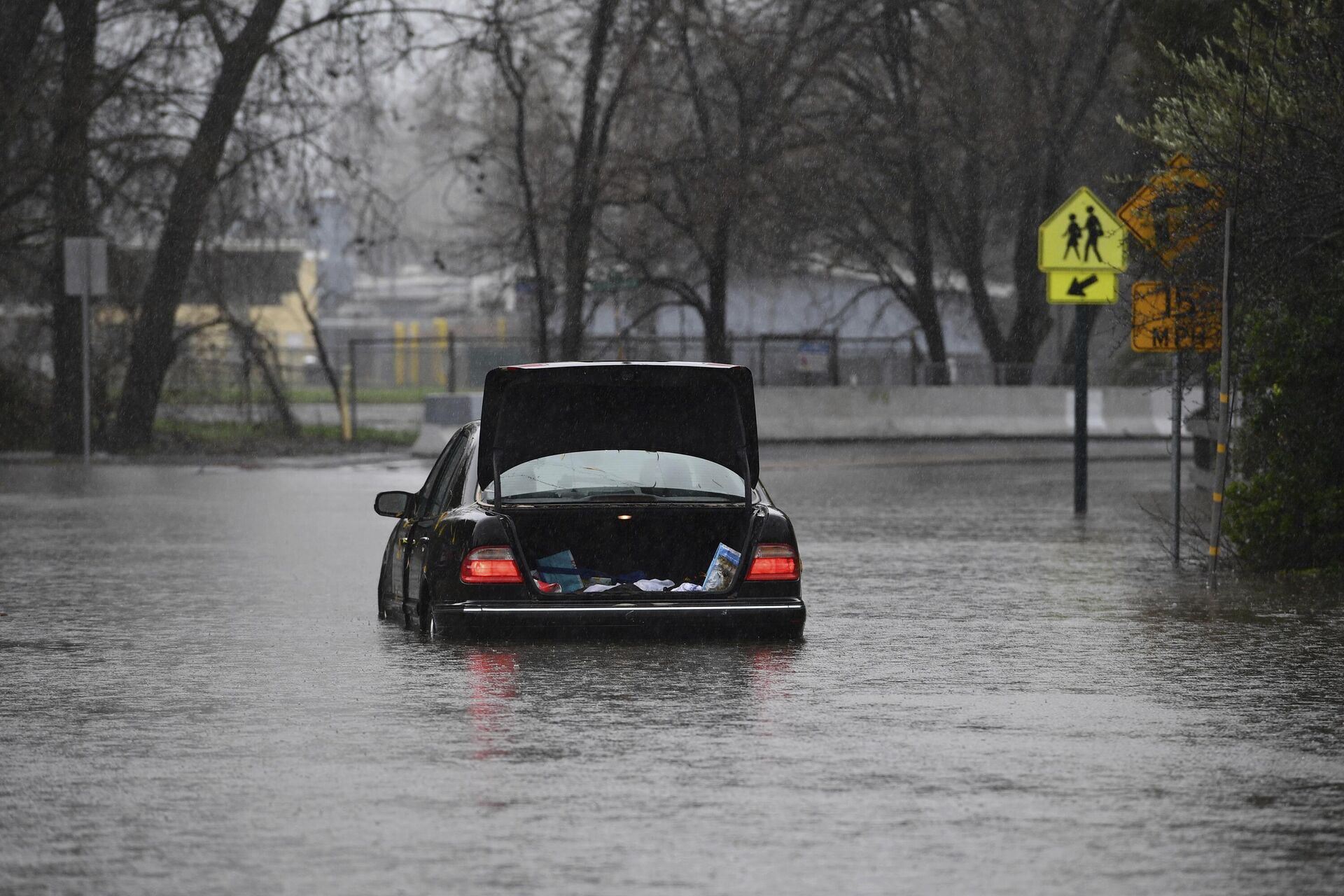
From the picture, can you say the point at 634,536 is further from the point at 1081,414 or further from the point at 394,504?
the point at 1081,414

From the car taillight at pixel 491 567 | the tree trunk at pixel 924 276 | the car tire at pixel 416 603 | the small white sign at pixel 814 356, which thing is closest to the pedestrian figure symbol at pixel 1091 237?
the car tire at pixel 416 603

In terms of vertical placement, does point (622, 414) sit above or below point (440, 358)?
above

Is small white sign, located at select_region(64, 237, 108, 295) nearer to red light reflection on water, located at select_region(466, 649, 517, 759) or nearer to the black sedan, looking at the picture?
the black sedan

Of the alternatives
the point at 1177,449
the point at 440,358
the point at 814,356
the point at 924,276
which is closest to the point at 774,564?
the point at 1177,449

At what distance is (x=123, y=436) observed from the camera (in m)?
36.1

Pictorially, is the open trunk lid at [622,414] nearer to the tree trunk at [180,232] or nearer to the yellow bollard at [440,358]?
the tree trunk at [180,232]

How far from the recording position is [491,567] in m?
11.2

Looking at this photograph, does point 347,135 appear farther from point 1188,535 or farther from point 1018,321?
point 1188,535

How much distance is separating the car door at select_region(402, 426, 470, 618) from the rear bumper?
0.78 meters

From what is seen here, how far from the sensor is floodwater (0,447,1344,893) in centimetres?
662

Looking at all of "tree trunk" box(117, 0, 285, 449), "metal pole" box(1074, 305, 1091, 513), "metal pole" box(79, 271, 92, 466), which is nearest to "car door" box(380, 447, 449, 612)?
"metal pole" box(1074, 305, 1091, 513)

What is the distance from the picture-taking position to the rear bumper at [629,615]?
36.7 feet

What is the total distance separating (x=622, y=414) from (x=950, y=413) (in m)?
29.1

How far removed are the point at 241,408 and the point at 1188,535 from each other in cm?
2406
